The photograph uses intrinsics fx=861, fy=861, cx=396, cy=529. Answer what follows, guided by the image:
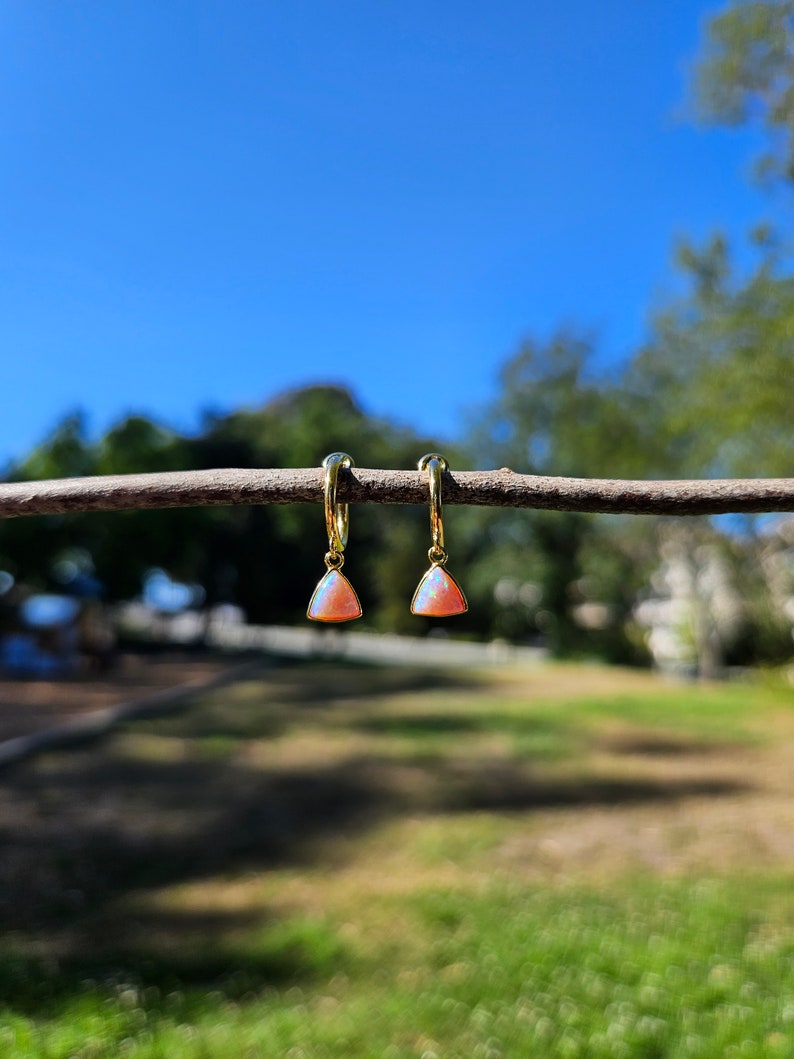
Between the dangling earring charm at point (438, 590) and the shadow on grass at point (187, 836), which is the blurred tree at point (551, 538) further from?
the dangling earring charm at point (438, 590)

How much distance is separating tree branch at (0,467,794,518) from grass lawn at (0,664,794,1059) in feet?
7.16

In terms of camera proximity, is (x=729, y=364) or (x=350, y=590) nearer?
(x=350, y=590)

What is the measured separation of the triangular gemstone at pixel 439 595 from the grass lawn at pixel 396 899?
2126 millimetres

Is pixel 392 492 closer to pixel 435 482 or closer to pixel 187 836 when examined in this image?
pixel 435 482

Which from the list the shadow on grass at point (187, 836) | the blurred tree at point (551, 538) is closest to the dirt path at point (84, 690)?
the shadow on grass at point (187, 836)

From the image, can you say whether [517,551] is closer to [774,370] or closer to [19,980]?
[774,370]

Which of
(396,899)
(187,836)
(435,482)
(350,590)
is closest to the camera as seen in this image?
(435,482)

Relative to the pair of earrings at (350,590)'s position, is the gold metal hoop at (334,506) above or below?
above

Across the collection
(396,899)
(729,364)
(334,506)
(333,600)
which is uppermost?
(729,364)

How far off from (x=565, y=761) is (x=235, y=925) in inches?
205

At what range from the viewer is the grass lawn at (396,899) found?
10.4 ft

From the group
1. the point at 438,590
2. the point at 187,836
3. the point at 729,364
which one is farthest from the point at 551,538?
the point at 438,590

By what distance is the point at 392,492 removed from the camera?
1.58m

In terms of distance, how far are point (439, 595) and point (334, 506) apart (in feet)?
0.92
